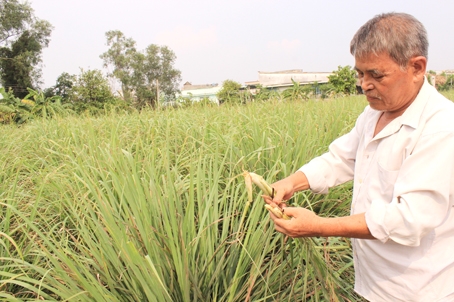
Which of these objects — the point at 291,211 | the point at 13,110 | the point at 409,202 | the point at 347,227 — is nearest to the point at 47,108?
the point at 13,110

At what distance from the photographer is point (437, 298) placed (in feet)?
3.56

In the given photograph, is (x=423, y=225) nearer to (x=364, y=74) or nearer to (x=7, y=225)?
(x=364, y=74)

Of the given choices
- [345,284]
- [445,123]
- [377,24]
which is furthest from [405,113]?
[345,284]

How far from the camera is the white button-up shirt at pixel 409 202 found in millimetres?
967

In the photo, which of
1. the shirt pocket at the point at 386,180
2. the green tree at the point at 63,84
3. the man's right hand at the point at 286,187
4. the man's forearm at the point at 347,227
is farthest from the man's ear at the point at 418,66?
the green tree at the point at 63,84

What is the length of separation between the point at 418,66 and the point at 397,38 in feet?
0.35

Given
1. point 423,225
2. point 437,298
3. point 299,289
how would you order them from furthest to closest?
point 299,289 < point 437,298 < point 423,225

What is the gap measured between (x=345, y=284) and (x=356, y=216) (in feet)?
2.51

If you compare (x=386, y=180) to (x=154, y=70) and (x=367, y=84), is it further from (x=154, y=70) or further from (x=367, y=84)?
(x=154, y=70)

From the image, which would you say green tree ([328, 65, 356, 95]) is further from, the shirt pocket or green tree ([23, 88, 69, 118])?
the shirt pocket

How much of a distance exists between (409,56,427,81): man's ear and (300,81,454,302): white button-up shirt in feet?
0.20

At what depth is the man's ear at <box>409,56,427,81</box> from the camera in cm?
102

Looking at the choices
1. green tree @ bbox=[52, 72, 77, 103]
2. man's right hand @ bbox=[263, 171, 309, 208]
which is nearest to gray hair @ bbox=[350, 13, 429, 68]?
man's right hand @ bbox=[263, 171, 309, 208]

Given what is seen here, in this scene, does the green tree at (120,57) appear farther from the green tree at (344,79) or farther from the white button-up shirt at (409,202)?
the white button-up shirt at (409,202)
